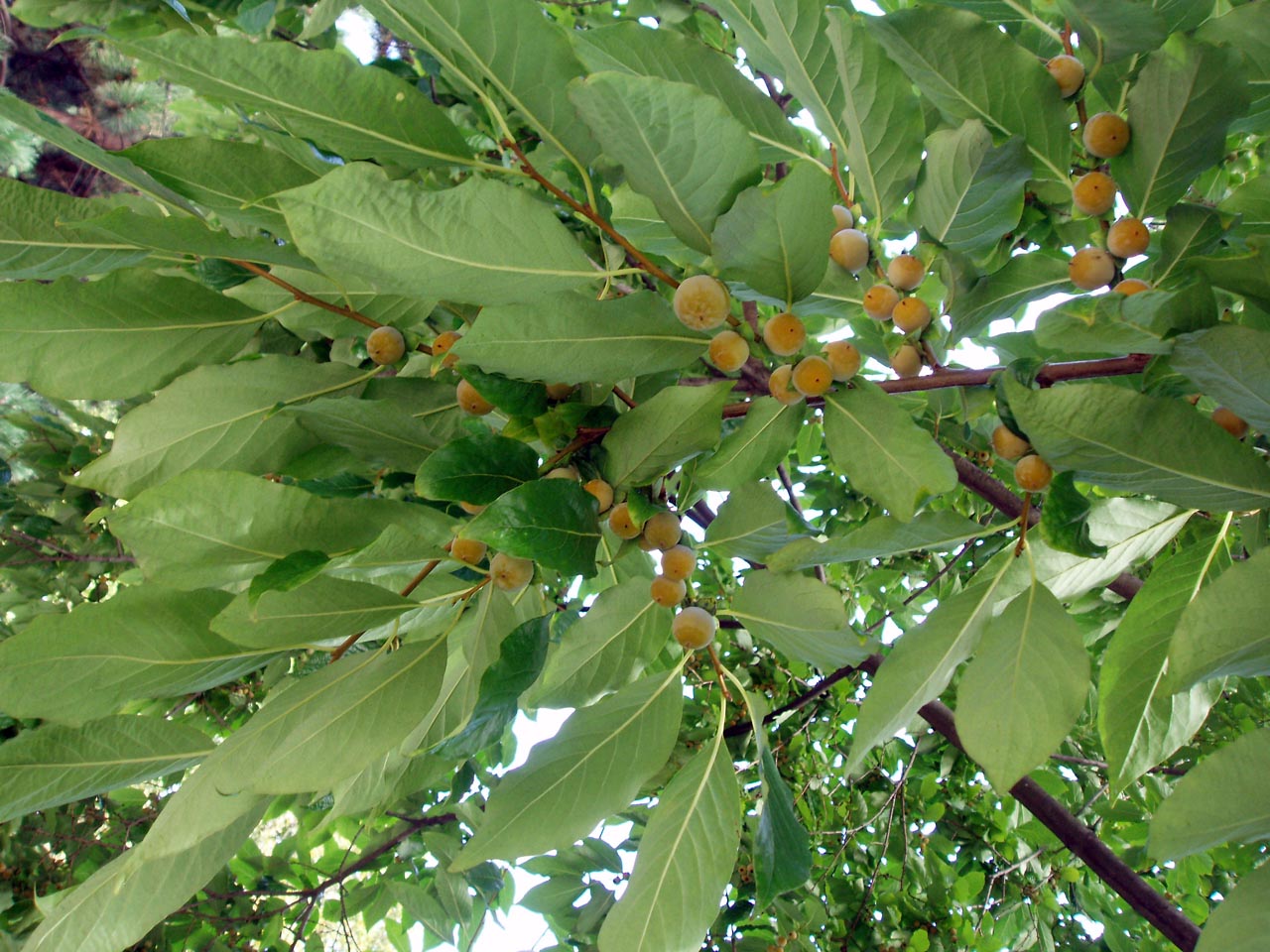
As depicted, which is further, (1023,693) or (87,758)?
(87,758)

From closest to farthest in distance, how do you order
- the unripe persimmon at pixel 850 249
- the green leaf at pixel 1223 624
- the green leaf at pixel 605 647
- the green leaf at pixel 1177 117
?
1. the green leaf at pixel 1223 624
2. the green leaf at pixel 1177 117
3. the unripe persimmon at pixel 850 249
4. the green leaf at pixel 605 647

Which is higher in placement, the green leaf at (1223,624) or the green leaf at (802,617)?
the green leaf at (1223,624)

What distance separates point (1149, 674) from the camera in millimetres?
664

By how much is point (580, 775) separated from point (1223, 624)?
50cm

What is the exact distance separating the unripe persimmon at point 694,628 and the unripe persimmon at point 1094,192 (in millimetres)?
483

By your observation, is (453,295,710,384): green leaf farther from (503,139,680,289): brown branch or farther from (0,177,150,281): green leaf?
(0,177,150,281): green leaf

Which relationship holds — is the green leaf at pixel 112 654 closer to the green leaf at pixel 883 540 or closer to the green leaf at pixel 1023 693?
the green leaf at pixel 883 540

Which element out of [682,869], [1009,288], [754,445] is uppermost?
[1009,288]

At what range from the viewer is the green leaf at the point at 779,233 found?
0.58 meters

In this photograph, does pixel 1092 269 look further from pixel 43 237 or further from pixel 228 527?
pixel 43 237

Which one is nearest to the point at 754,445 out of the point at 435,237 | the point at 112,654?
the point at 435,237

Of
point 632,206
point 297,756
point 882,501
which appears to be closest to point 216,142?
point 632,206

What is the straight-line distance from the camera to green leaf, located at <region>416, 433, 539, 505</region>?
26.5 inches

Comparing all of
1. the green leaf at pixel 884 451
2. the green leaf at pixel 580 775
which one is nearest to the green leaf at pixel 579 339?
the green leaf at pixel 884 451
